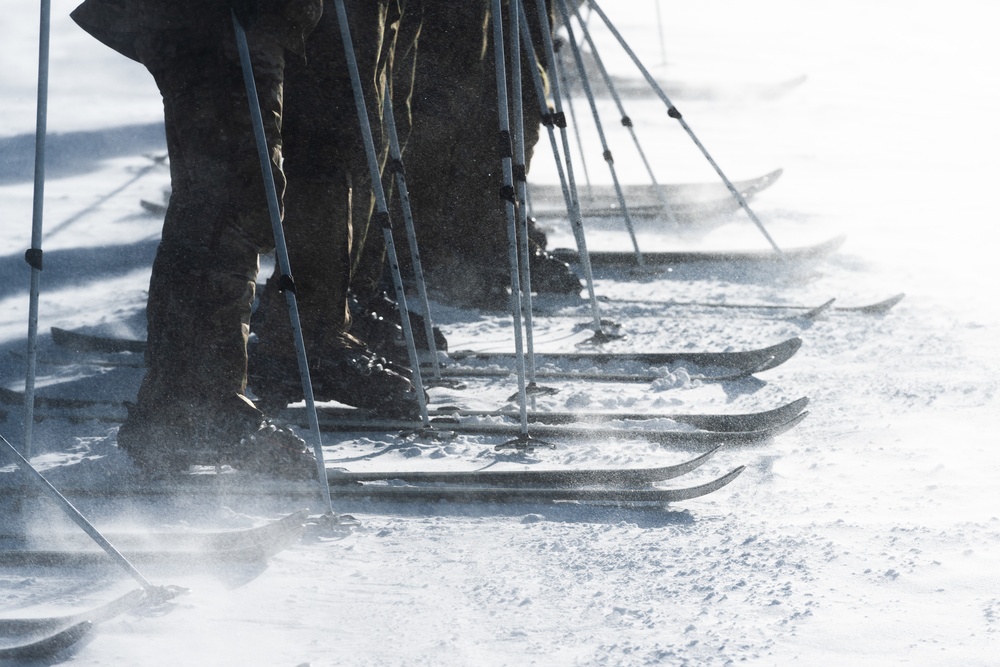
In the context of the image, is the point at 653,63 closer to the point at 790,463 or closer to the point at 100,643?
the point at 790,463

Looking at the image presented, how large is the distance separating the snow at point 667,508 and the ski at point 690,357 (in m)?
0.08

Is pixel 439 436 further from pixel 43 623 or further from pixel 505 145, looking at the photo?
pixel 43 623

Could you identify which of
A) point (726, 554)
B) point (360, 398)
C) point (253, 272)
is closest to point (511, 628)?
point (726, 554)

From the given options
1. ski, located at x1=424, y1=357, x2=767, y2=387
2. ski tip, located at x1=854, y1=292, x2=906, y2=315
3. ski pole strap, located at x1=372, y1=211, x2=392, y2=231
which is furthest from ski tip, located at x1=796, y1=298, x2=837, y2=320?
ski pole strap, located at x1=372, y1=211, x2=392, y2=231

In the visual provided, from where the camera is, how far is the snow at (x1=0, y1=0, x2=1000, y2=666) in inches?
103

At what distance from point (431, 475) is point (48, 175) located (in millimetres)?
6742

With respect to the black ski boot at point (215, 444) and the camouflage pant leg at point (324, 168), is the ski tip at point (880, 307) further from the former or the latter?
the black ski boot at point (215, 444)

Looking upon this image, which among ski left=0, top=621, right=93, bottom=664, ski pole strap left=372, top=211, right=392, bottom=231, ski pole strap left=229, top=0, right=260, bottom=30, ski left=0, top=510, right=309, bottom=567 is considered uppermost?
ski pole strap left=229, top=0, right=260, bottom=30

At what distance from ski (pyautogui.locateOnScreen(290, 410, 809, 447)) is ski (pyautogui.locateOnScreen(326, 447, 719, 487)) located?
0.52 meters

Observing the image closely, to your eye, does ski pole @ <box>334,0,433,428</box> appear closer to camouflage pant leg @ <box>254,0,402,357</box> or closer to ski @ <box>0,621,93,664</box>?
camouflage pant leg @ <box>254,0,402,357</box>

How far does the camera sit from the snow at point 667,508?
8.54 ft

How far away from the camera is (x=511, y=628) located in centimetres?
264

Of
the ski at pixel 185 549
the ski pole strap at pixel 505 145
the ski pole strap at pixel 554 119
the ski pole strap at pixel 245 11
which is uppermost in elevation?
the ski pole strap at pixel 245 11

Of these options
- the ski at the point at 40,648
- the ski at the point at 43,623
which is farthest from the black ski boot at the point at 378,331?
the ski at the point at 40,648
